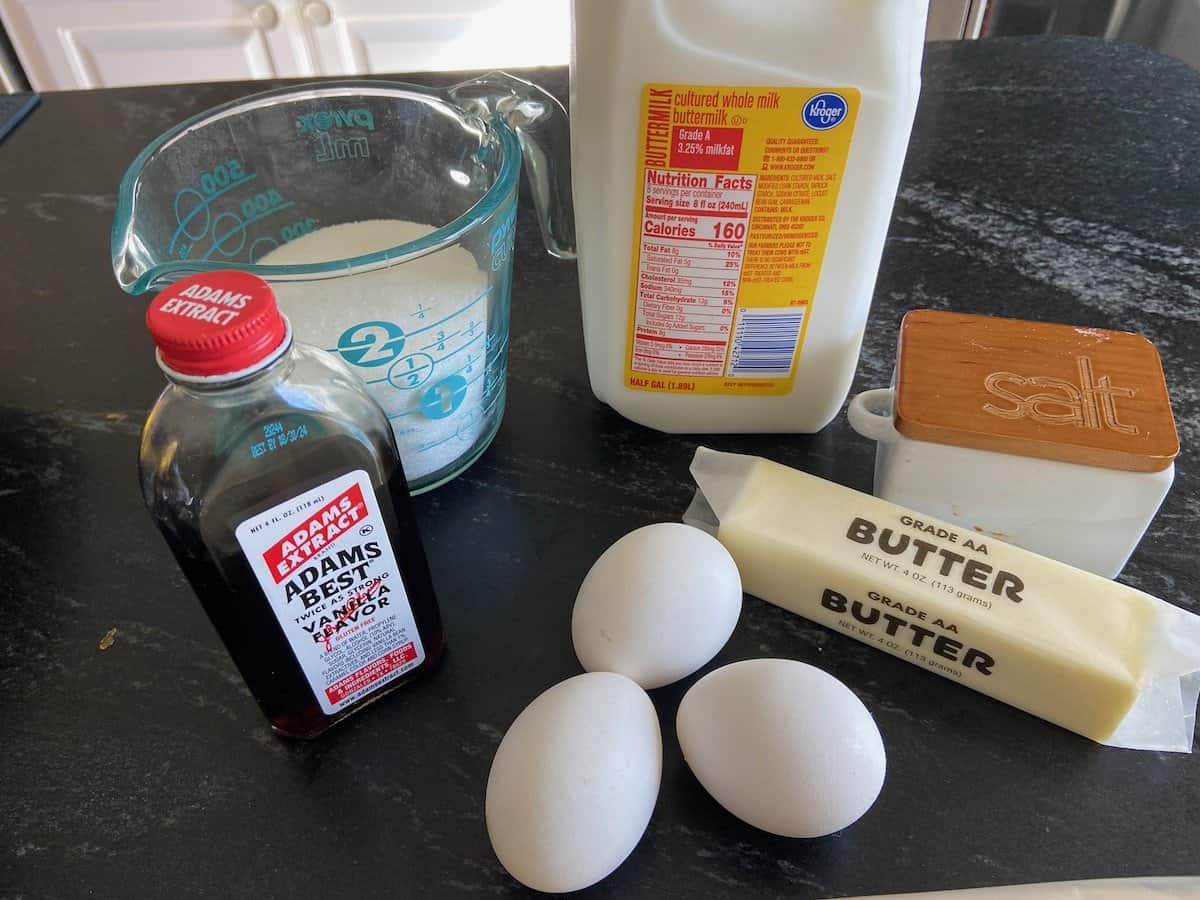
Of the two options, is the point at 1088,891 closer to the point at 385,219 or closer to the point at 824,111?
the point at 824,111

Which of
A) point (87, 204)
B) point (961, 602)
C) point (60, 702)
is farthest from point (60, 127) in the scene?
point (961, 602)

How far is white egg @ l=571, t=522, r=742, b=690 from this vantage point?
0.47 m

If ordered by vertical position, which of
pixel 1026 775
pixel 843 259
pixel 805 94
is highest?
pixel 805 94

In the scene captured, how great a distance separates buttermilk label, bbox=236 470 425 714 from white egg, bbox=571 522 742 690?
10cm

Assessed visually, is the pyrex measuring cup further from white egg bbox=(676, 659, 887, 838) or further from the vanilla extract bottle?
white egg bbox=(676, 659, 887, 838)

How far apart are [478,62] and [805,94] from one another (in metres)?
1.41

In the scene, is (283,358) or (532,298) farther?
(532,298)

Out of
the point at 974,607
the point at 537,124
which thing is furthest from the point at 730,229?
the point at 974,607

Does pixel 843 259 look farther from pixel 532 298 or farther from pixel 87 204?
pixel 87 204

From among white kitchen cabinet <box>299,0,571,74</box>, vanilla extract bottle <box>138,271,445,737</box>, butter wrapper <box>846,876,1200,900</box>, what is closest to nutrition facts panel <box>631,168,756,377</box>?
vanilla extract bottle <box>138,271,445,737</box>

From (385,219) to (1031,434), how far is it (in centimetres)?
46

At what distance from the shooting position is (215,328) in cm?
34

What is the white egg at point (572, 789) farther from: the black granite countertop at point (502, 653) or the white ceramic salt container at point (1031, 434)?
the white ceramic salt container at point (1031, 434)

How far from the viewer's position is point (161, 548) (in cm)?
59
